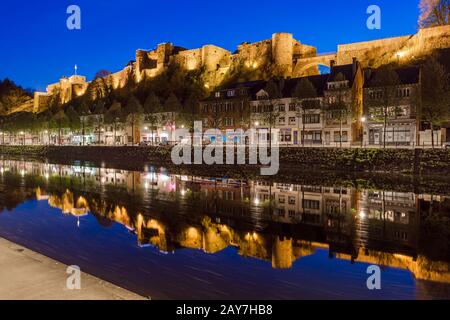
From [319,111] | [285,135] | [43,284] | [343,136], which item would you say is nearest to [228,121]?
[285,135]

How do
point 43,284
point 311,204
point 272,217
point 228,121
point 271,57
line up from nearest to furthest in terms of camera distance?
point 43,284
point 272,217
point 311,204
point 228,121
point 271,57

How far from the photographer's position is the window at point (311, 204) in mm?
20562

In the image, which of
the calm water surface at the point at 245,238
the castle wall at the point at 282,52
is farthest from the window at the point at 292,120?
the calm water surface at the point at 245,238

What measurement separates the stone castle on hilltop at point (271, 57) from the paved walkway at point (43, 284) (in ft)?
177

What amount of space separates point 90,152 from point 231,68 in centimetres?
4287

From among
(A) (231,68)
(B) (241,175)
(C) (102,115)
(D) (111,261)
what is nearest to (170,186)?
(B) (241,175)

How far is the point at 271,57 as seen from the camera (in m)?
87.6

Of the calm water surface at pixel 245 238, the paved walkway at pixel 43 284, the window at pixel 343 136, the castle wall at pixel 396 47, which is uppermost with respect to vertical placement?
the castle wall at pixel 396 47

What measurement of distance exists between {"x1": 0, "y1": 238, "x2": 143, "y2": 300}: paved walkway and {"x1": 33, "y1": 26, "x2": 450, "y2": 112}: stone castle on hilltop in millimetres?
53814

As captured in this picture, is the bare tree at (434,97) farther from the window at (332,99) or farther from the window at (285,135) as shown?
the window at (285,135)

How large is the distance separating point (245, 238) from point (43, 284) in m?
8.39

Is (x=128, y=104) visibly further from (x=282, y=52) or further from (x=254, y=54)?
(x=282, y=52)

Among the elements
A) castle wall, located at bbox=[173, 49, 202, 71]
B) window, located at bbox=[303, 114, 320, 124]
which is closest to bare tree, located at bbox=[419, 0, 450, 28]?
window, located at bbox=[303, 114, 320, 124]

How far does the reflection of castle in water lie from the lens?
506 inches
